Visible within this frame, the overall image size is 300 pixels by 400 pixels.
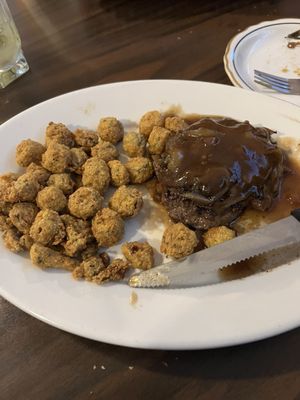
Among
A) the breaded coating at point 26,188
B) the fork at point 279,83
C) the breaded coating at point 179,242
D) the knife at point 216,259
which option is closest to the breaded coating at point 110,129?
the breaded coating at point 26,188

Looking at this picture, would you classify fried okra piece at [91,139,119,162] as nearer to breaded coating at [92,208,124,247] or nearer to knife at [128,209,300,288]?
breaded coating at [92,208,124,247]

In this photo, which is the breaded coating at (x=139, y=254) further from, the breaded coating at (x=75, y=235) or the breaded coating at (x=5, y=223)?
the breaded coating at (x=5, y=223)

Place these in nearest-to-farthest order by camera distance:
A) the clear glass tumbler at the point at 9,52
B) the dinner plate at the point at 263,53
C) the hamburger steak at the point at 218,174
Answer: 1. the hamburger steak at the point at 218,174
2. the dinner plate at the point at 263,53
3. the clear glass tumbler at the point at 9,52

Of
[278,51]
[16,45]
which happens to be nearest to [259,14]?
[278,51]

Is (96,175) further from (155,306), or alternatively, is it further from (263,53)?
(263,53)

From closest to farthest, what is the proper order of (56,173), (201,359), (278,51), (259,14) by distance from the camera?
1. (201,359)
2. (56,173)
3. (278,51)
4. (259,14)

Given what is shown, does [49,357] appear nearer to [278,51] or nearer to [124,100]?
[124,100]

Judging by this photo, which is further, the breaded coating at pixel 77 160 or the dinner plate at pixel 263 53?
the dinner plate at pixel 263 53
